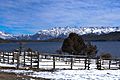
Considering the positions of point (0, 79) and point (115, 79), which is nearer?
point (0, 79)

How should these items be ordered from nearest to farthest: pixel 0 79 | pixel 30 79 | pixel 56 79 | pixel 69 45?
1. pixel 0 79
2. pixel 30 79
3. pixel 56 79
4. pixel 69 45

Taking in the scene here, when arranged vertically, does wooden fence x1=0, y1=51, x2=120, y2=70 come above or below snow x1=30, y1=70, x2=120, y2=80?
above

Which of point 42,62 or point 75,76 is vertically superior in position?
point 42,62

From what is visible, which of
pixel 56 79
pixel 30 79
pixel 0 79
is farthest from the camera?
pixel 56 79

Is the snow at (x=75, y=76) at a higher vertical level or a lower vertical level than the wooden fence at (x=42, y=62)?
lower

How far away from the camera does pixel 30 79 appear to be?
21172 millimetres

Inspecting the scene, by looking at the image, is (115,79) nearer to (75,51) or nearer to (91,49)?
(75,51)

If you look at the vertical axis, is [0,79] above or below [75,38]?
below

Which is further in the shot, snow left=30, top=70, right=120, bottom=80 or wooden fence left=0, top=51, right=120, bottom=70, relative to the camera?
wooden fence left=0, top=51, right=120, bottom=70

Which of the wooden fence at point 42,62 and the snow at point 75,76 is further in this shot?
the wooden fence at point 42,62

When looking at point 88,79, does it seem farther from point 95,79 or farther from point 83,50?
point 83,50

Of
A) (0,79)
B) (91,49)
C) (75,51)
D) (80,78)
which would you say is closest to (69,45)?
(75,51)

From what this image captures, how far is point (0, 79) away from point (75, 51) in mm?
48781

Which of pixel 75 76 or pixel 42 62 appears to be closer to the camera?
pixel 75 76
